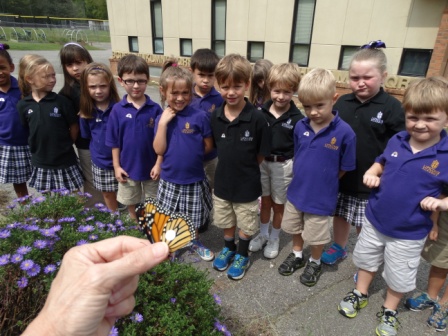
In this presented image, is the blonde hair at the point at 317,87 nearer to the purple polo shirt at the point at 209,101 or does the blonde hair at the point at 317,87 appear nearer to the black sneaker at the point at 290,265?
the purple polo shirt at the point at 209,101

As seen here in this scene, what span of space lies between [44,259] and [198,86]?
7.57 ft

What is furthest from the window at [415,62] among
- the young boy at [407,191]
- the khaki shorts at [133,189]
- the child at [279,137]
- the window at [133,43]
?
the window at [133,43]

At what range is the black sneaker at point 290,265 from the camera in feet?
9.18

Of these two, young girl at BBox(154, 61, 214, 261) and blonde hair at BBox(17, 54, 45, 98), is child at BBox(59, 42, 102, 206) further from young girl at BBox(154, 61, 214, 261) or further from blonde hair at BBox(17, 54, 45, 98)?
young girl at BBox(154, 61, 214, 261)

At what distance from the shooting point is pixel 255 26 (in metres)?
9.45

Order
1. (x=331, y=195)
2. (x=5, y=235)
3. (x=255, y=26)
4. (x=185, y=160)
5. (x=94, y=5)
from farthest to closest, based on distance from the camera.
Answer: (x=94, y=5) < (x=255, y=26) < (x=185, y=160) < (x=331, y=195) < (x=5, y=235)

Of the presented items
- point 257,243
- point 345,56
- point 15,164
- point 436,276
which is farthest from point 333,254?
point 345,56

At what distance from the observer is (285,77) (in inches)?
104

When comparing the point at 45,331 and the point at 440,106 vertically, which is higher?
the point at 440,106

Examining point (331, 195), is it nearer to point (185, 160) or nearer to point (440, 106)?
point (440, 106)

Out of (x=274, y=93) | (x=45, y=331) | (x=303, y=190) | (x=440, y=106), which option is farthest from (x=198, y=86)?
(x=45, y=331)

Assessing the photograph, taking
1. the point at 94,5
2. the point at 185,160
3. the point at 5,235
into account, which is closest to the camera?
the point at 5,235

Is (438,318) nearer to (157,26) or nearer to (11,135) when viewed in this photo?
(11,135)

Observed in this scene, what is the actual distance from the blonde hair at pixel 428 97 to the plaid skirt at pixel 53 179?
3017 mm
